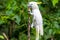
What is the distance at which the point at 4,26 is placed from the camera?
8.32ft

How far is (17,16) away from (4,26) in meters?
0.63

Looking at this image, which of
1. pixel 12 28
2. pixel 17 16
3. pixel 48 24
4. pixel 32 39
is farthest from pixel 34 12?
pixel 12 28

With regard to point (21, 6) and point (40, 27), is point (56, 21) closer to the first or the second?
point (21, 6)

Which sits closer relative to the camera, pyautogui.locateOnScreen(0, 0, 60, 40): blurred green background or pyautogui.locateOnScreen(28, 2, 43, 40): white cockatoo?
pyautogui.locateOnScreen(28, 2, 43, 40): white cockatoo

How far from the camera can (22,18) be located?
204cm

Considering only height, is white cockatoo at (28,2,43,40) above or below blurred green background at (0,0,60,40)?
above

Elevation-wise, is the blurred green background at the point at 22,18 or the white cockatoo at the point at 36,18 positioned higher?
the white cockatoo at the point at 36,18

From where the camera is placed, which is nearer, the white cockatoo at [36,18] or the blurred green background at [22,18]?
the white cockatoo at [36,18]

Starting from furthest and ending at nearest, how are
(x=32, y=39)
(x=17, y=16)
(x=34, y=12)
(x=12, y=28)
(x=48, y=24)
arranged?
(x=12, y=28), (x=32, y=39), (x=48, y=24), (x=17, y=16), (x=34, y=12)

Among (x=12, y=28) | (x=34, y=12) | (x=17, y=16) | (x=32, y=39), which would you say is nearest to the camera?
(x=34, y=12)

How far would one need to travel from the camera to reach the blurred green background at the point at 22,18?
193 cm

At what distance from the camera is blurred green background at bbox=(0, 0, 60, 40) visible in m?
1.93

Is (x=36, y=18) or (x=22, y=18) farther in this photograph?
(x=22, y=18)

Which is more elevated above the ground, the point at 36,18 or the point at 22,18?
the point at 36,18
